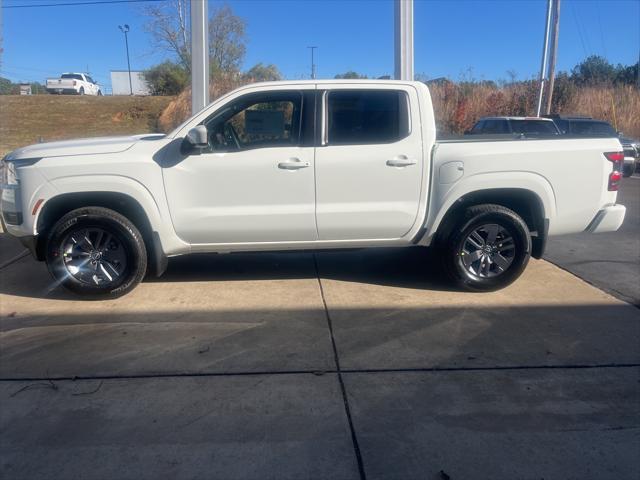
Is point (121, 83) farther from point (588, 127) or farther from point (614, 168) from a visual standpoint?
point (614, 168)

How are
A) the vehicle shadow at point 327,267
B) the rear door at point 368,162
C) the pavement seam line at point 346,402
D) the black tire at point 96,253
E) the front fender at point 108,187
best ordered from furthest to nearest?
the vehicle shadow at point 327,267
the rear door at point 368,162
the black tire at point 96,253
the front fender at point 108,187
the pavement seam line at point 346,402

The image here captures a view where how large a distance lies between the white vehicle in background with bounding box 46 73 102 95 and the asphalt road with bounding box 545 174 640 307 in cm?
4196

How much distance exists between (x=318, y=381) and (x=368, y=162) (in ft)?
7.96

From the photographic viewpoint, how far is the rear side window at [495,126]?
15.2m

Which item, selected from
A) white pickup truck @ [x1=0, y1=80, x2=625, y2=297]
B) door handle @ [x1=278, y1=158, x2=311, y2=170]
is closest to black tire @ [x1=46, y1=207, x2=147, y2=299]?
white pickup truck @ [x1=0, y1=80, x2=625, y2=297]

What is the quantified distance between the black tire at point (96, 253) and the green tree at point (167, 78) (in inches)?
1167

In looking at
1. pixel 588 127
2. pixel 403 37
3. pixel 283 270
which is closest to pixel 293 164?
pixel 283 270

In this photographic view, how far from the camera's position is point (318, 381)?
4.09 m

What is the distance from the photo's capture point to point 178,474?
121 inches

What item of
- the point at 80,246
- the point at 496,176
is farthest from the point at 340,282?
the point at 80,246

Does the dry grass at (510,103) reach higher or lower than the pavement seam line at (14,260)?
higher

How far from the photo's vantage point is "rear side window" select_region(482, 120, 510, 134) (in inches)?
597

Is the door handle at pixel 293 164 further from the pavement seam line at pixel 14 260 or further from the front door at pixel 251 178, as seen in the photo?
the pavement seam line at pixel 14 260

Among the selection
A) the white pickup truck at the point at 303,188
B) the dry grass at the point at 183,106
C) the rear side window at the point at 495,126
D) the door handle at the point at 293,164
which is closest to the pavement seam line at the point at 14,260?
the white pickup truck at the point at 303,188
